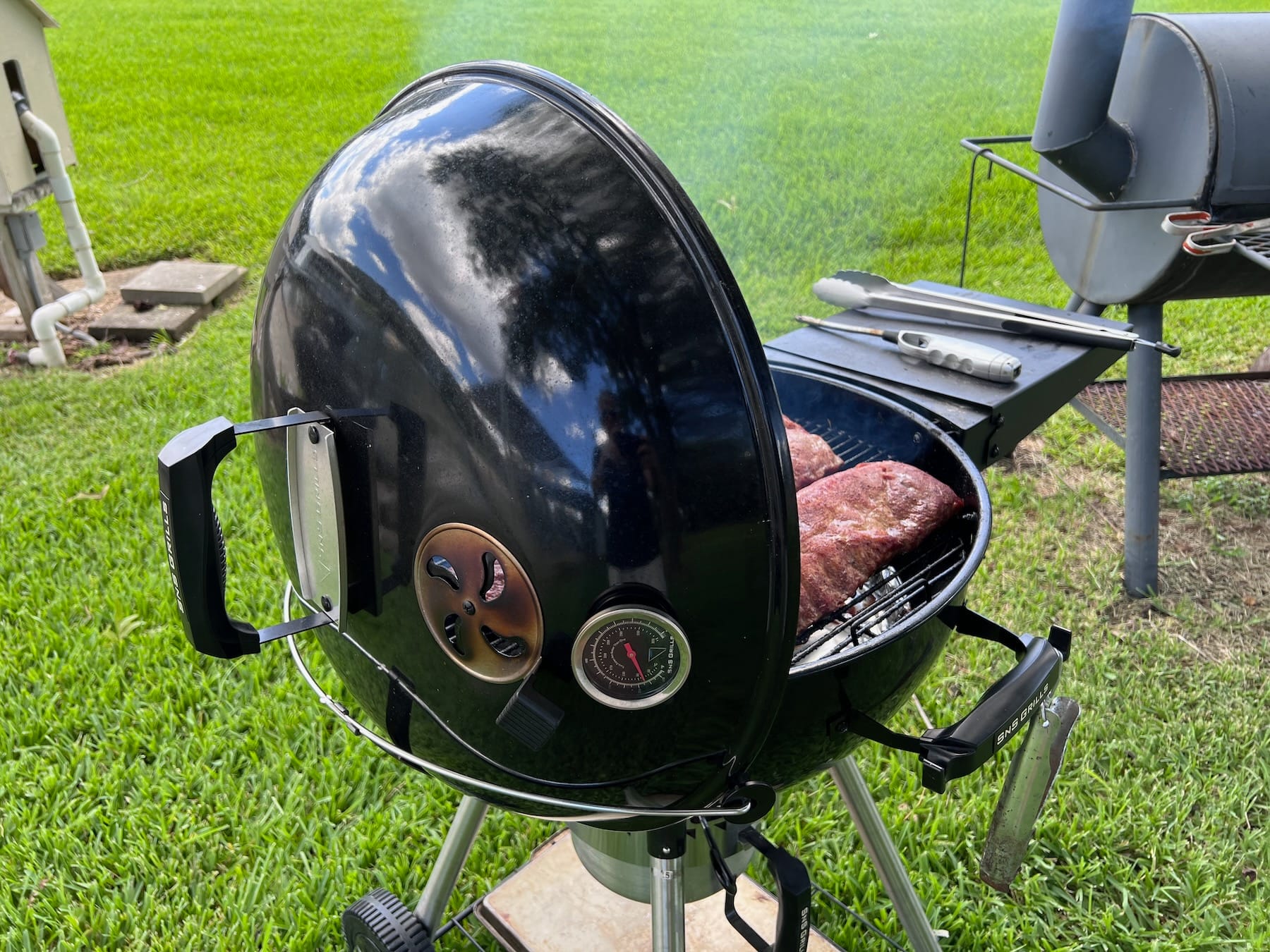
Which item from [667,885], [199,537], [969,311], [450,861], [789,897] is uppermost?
[199,537]

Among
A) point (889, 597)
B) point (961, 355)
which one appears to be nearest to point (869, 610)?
point (889, 597)

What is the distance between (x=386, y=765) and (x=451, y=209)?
6.24ft

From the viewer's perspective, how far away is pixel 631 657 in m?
1.07

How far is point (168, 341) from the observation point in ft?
16.5

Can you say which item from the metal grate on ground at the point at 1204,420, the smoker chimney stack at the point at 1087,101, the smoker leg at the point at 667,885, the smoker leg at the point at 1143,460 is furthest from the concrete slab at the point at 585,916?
the smoker chimney stack at the point at 1087,101

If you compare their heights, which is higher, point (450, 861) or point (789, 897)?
point (789, 897)

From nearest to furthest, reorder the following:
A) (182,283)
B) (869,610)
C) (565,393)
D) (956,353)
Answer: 1. (565,393)
2. (869,610)
3. (956,353)
4. (182,283)

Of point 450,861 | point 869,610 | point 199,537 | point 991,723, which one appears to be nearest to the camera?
point 199,537

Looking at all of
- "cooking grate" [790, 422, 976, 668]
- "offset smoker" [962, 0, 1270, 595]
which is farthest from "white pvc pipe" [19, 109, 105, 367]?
"cooking grate" [790, 422, 976, 668]

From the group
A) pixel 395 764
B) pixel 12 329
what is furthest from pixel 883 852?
pixel 12 329

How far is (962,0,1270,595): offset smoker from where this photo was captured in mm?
2680

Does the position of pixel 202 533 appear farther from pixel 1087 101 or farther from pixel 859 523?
pixel 1087 101

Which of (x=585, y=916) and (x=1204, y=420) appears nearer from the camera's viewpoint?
(x=585, y=916)

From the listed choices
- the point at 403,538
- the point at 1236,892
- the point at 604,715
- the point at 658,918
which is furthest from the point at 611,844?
the point at 1236,892
